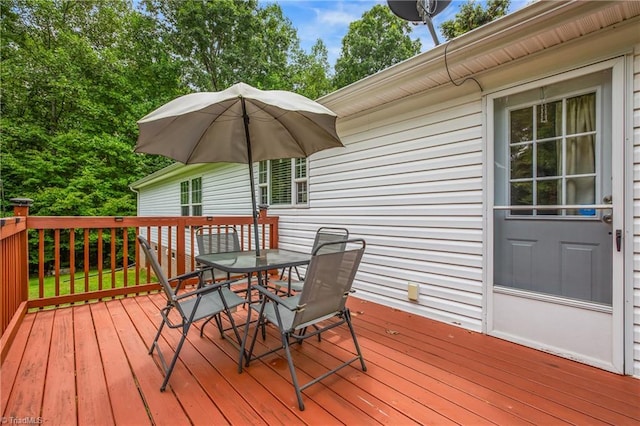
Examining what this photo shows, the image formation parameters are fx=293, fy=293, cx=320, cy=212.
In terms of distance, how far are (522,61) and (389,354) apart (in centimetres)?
275

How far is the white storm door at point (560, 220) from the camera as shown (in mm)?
2180

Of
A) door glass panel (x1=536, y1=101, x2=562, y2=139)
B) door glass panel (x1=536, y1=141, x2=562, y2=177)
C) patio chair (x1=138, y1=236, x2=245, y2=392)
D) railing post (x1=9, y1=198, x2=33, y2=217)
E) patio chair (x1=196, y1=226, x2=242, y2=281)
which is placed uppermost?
door glass panel (x1=536, y1=101, x2=562, y2=139)

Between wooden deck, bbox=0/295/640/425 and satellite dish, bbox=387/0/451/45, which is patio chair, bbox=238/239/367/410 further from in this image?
satellite dish, bbox=387/0/451/45

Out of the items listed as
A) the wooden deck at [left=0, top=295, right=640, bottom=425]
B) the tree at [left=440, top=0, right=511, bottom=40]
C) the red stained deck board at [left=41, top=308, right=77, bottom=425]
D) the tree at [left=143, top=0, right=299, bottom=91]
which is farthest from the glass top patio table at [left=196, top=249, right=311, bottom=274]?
the tree at [left=143, top=0, right=299, bottom=91]

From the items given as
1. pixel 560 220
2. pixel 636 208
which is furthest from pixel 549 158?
pixel 636 208

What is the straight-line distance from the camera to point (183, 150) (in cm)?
Answer: 303

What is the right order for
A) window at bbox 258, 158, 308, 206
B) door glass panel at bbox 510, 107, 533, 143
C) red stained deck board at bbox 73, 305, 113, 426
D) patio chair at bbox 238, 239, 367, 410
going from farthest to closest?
window at bbox 258, 158, 308, 206
door glass panel at bbox 510, 107, 533, 143
patio chair at bbox 238, 239, 367, 410
red stained deck board at bbox 73, 305, 113, 426

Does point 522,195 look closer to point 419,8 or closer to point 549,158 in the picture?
point 549,158

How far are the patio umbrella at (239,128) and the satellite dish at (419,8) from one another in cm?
255

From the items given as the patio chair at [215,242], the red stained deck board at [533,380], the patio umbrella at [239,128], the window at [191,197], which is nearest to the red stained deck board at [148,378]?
the patio chair at [215,242]

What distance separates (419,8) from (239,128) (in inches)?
120

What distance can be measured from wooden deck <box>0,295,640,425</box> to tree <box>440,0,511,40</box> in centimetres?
1219

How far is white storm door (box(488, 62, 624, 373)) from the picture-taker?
7.15ft

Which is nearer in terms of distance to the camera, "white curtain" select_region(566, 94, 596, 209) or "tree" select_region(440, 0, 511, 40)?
"white curtain" select_region(566, 94, 596, 209)
